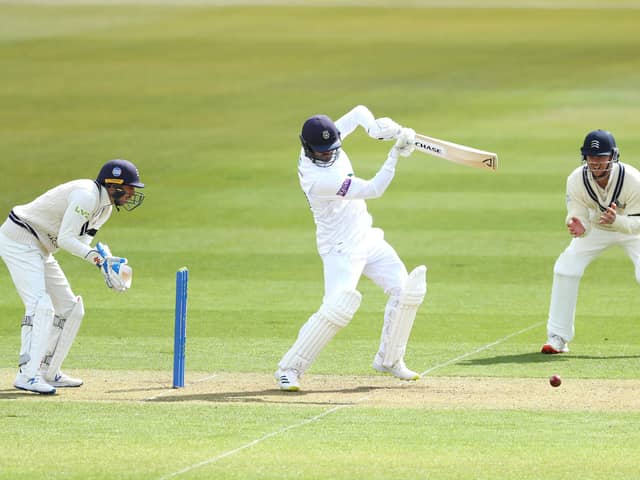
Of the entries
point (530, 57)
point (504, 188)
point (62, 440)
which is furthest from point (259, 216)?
point (530, 57)

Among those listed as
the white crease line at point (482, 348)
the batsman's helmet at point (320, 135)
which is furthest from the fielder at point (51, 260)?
the white crease line at point (482, 348)

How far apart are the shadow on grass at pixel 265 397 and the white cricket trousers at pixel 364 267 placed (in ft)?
2.32

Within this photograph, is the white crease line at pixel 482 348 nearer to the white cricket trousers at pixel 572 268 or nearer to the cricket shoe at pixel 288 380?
the white cricket trousers at pixel 572 268

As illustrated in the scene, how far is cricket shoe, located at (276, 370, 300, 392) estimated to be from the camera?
9.80 metres

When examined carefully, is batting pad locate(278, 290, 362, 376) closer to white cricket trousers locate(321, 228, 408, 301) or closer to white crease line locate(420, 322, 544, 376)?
white cricket trousers locate(321, 228, 408, 301)

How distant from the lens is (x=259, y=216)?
18.8m

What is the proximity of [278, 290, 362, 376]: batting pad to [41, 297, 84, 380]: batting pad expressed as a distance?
1592mm

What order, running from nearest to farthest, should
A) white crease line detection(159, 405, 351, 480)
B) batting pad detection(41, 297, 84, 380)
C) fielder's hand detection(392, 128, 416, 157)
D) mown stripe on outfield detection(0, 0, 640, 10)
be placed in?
white crease line detection(159, 405, 351, 480) < fielder's hand detection(392, 128, 416, 157) < batting pad detection(41, 297, 84, 380) < mown stripe on outfield detection(0, 0, 640, 10)

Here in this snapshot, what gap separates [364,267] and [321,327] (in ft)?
2.41

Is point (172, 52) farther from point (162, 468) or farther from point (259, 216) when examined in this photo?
point (162, 468)

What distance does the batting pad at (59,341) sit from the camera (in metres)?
9.98

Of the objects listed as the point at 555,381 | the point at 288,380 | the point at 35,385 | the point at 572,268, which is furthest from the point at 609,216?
the point at 35,385

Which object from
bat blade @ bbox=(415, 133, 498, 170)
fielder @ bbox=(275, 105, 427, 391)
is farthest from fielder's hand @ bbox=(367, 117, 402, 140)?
bat blade @ bbox=(415, 133, 498, 170)

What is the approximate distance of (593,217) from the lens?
11.4 meters
